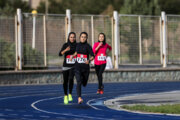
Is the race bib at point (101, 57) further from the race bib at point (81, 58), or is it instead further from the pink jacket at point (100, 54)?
the race bib at point (81, 58)

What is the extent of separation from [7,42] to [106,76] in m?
5.17

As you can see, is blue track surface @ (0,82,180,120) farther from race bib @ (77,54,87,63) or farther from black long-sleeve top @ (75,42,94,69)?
race bib @ (77,54,87,63)

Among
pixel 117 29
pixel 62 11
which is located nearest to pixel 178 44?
pixel 117 29

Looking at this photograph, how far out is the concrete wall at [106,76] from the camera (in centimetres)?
2681

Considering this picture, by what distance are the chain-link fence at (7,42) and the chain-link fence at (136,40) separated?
5313 millimetres

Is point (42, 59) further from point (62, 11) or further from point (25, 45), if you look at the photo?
point (62, 11)

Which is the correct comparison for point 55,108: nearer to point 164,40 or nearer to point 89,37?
point 89,37

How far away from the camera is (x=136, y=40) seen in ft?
95.2

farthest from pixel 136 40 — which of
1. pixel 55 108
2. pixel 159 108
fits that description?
pixel 159 108

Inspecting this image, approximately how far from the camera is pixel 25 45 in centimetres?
2714

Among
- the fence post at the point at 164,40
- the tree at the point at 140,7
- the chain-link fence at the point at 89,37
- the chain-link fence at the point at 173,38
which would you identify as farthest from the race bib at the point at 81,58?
the tree at the point at 140,7

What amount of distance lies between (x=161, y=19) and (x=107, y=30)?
2893 mm

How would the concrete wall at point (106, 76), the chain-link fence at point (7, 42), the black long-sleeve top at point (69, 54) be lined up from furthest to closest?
the concrete wall at point (106, 76)
the chain-link fence at point (7, 42)
the black long-sleeve top at point (69, 54)

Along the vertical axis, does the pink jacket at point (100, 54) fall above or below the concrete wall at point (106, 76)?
above
